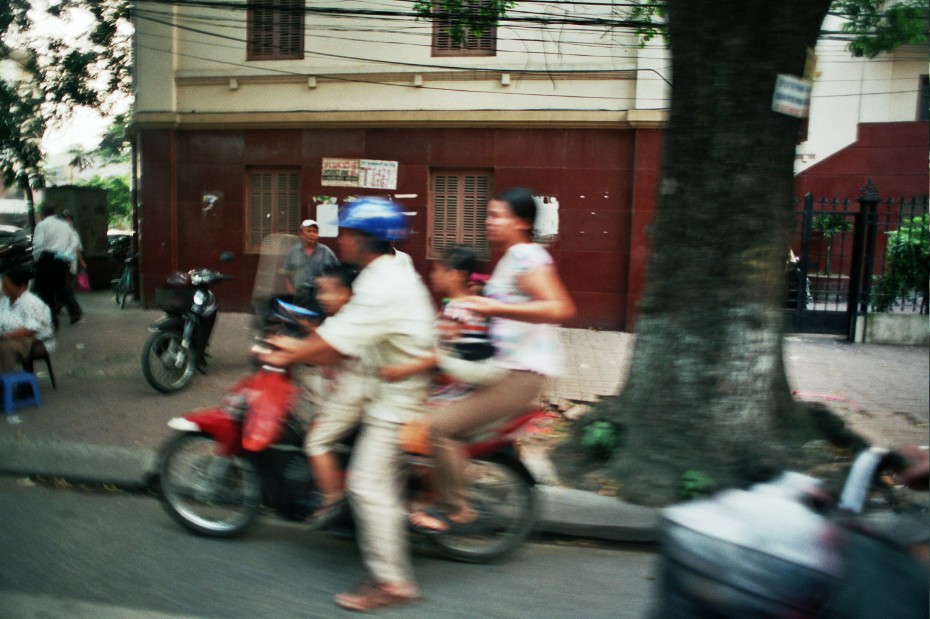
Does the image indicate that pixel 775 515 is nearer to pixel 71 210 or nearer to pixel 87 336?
pixel 87 336

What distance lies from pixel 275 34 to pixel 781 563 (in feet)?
42.2

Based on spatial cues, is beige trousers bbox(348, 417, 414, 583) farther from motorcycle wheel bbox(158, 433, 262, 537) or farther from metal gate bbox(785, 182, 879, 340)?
metal gate bbox(785, 182, 879, 340)

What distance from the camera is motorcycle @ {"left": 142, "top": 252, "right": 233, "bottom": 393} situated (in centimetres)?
734

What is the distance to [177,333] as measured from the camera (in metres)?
7.47

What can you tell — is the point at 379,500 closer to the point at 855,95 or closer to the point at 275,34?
the point at 275,34

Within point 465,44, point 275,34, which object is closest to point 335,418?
point 465,44

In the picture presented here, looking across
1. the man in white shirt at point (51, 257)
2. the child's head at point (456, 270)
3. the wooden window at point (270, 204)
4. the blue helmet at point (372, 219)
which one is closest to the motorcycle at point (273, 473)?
the child's head at point (456, 270)

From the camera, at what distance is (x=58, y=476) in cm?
527

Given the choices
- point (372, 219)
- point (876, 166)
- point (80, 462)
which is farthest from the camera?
point (876, 166)

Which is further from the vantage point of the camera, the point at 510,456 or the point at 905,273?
the point at 905,273

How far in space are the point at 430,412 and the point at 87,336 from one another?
851 centimetres

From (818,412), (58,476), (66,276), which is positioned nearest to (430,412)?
(58,476)

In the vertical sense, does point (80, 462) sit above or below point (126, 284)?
below

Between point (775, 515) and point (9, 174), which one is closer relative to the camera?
point (775, 515)
